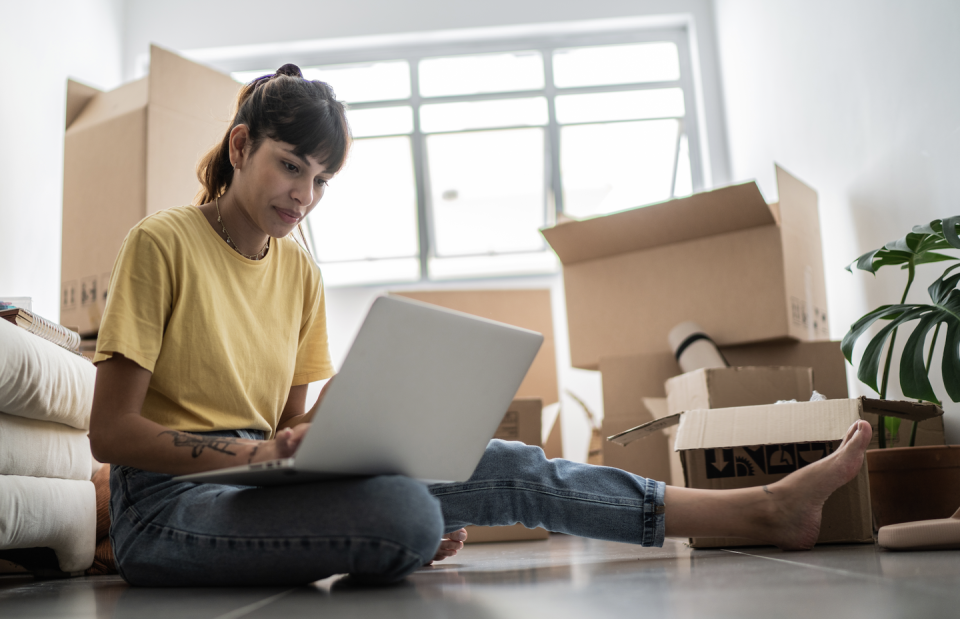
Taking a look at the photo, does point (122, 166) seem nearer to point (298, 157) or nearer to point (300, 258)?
point (300, 258)

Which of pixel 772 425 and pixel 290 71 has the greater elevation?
pixel 290 71

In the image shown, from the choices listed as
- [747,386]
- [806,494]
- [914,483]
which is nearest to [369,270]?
[747,386]

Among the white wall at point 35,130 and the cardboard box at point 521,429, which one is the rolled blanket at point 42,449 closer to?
the cardboard box at point 521,429

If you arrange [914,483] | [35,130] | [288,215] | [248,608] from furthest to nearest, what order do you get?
[35,130] < [914,483] < [288,215] < [248,608]

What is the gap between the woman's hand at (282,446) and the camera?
74 centimetres

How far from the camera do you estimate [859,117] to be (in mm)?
1888

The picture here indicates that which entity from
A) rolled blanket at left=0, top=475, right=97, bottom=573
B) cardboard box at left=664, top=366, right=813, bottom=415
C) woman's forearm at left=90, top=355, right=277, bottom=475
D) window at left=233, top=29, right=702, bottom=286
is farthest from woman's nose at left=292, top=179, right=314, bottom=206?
window at left=233, top=29, right=702, bottom=286

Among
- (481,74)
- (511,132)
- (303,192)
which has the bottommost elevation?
(303,192)

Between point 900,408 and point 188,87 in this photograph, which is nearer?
point 900,408

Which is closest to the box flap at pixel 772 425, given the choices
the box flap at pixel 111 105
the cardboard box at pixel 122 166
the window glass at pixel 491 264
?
the cardboard box at pixel 122 166

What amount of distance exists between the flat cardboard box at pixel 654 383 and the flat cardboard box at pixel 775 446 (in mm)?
643

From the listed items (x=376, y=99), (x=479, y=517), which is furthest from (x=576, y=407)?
(x=479, y=517)

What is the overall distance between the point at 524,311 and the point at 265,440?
1.91 m

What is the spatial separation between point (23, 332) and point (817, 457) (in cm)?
118
